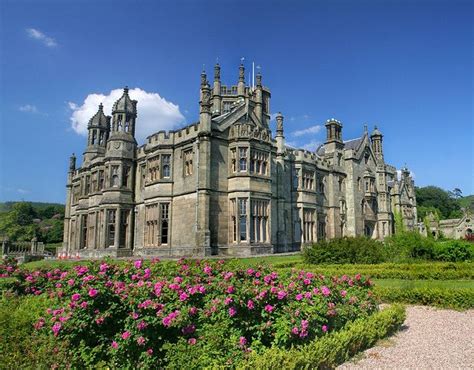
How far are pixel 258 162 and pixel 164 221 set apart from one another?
8.39 m

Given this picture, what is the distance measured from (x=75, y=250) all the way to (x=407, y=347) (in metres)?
33.4

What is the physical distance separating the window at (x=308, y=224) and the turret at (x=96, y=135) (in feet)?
69.6

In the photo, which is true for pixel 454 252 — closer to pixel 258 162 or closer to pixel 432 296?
pixel 432 296

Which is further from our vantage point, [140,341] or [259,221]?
[259,221]

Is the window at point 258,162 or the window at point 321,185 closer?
the window at point 258,162

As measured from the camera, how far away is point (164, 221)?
92.2ft

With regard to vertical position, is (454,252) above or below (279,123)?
below

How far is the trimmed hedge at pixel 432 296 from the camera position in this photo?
11508 mm

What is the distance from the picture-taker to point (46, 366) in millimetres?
5852

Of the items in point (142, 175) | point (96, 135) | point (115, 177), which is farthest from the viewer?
point (96, 135)

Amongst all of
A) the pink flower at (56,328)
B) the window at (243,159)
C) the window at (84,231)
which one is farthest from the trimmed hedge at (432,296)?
the window at (84,231)

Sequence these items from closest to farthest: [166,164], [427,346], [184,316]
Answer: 1. [184,316]
2. [427,346]
3. [166,164]

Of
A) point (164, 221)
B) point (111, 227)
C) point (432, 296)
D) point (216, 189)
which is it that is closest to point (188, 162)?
point (216, 189)

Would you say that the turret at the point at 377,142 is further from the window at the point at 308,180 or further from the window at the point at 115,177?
the window at the point at 115,177
